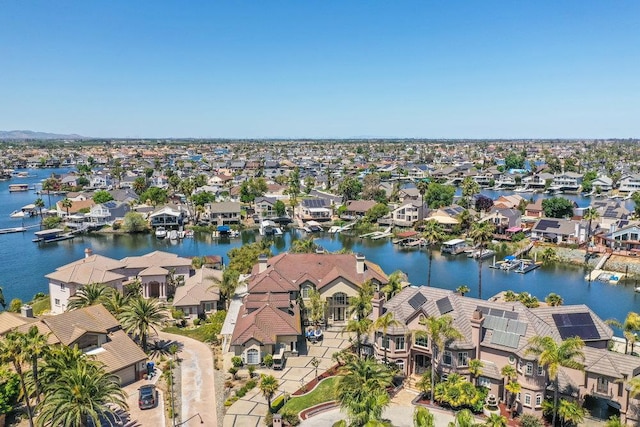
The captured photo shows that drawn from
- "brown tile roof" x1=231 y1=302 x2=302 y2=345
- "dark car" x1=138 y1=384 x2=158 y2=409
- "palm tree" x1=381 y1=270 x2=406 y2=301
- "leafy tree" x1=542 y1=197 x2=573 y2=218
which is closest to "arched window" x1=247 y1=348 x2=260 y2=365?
"brown tile roof" x1=231 y1=302 x2=302 y2=345

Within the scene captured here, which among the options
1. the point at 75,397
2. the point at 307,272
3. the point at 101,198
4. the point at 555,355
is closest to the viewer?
the point at 75,397

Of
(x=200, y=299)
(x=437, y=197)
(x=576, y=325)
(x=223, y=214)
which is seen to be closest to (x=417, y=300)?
(x=576, y=325)

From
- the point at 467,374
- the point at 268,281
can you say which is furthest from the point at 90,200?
the point at 467,374

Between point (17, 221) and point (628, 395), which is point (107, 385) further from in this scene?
point (17, 221)

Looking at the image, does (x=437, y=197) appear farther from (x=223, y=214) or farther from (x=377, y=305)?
(x=377, y=305)

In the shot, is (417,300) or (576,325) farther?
(417,300)
